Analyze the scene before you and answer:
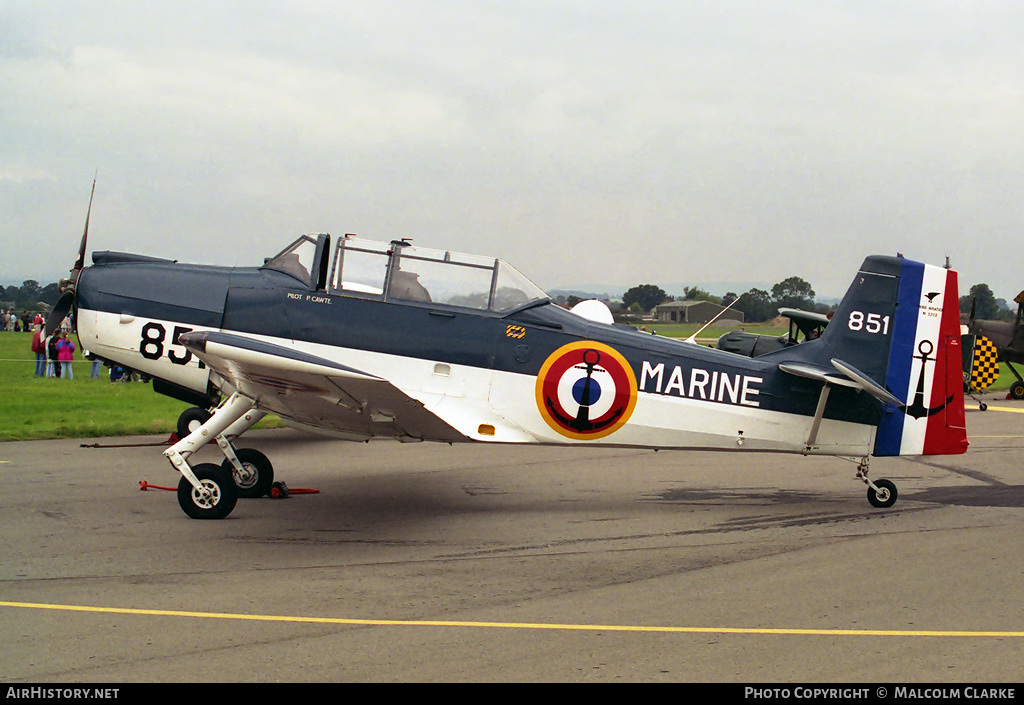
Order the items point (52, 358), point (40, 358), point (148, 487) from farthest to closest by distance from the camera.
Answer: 1. point (40, 358)
2. point (52, 358)
3. point (148, 487)

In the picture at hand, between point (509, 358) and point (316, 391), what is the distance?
6.42 feet

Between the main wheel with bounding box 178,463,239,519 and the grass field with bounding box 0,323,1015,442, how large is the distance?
652cm

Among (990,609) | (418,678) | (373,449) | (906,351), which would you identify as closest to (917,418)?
(906,351)

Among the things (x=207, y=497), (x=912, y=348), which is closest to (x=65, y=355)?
(x=207, y=497)

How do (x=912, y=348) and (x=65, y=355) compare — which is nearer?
(x=912, y=348)

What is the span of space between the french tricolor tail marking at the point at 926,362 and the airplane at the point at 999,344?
15.6 metres

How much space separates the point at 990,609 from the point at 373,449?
865cm

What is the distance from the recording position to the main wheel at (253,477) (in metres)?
8.78

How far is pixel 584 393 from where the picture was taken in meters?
8.21

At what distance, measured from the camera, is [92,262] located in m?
9.31

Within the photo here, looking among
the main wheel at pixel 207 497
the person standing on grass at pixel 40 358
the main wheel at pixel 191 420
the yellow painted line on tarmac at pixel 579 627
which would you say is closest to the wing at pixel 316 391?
the main wheel at pixel 207 497

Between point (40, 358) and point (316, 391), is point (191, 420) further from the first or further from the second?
point (40, 358)

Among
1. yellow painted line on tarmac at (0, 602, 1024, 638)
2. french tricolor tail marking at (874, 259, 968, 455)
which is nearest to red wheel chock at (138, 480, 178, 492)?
yellow painted line on tarmac at (0, 602, 1024, 638)

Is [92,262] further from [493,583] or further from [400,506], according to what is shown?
[493,583]
